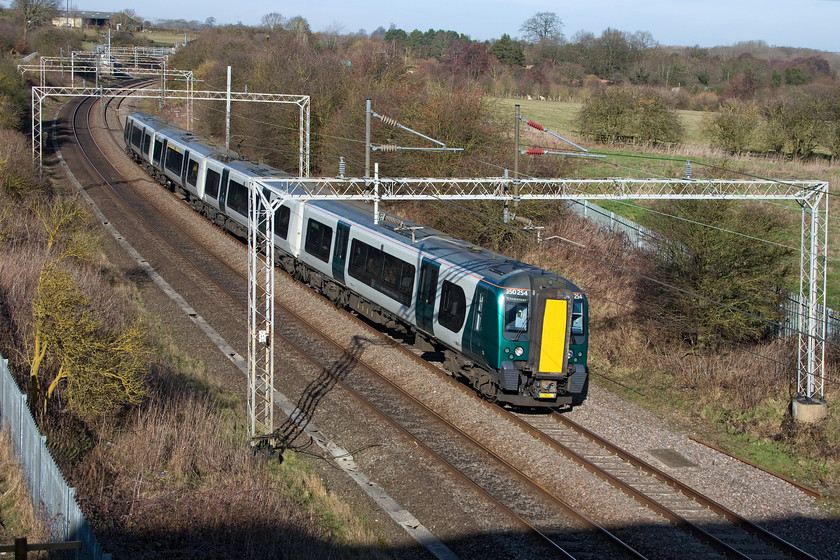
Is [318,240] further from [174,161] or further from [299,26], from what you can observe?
[299,26]

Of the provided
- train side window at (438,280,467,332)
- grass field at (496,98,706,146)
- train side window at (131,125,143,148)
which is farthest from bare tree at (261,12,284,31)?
train side window at (438,280,467,332)

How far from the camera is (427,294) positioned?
15.9 meters

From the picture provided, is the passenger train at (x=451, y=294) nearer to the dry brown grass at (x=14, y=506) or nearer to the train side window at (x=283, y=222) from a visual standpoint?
the train side window at (x=283, y=222)

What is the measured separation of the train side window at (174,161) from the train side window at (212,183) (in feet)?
9.56

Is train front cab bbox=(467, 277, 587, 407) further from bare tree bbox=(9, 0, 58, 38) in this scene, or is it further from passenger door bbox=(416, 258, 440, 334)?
bare tree bbox=(9, 0, 58, 38)

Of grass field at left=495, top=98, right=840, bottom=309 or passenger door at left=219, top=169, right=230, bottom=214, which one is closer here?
passenger door at left=219, top=169, right=230, bottom=214

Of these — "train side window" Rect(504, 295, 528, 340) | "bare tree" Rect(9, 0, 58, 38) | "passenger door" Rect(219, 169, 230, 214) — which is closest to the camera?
"train side window" Rect(504, 295, 528, 340)

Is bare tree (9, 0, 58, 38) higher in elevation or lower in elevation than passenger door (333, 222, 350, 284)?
higher

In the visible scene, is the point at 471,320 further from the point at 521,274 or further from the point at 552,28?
the point at 552,28

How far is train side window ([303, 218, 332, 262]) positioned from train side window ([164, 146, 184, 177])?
34.8ft

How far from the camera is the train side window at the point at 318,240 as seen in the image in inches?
772

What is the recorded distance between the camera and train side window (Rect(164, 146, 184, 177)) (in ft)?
96.1

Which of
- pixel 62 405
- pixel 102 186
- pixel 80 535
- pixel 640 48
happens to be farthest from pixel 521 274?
pixel 640 48

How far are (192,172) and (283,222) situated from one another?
25.3 feet
